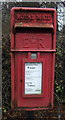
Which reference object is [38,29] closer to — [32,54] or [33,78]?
[32,54]

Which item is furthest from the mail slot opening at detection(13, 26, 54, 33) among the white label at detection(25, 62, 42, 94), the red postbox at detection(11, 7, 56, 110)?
the white label at detection(25, 62, 42, 94)

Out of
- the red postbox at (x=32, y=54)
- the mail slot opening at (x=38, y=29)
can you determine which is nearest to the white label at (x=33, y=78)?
the red postbox at (x=32, y=54)

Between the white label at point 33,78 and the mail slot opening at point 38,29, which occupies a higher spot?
the mail slot opening at point 38,29

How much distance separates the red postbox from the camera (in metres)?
2.30

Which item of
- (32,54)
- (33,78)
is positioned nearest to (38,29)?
(32,54)

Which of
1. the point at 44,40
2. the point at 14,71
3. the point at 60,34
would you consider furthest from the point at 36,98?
the point at 60,34

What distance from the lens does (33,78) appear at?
240cm

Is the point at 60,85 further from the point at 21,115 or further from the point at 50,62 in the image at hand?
the point at 50,62

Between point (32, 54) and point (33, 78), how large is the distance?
0.31 m

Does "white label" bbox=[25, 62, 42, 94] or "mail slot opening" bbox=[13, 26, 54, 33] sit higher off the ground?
"mail slot opening" bbox=[13, 26, 54, 33]

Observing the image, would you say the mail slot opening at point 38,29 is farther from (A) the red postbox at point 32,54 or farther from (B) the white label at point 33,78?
(B) the white label at point 33,78

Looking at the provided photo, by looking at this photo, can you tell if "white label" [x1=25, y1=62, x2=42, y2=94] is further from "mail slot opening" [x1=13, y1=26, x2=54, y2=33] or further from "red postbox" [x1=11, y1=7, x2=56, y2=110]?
"mail slot opening" [x1=13, y1=26, x2=54, y2=33]

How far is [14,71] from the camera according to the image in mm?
2406

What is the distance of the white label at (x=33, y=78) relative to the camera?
2367 millimetres
